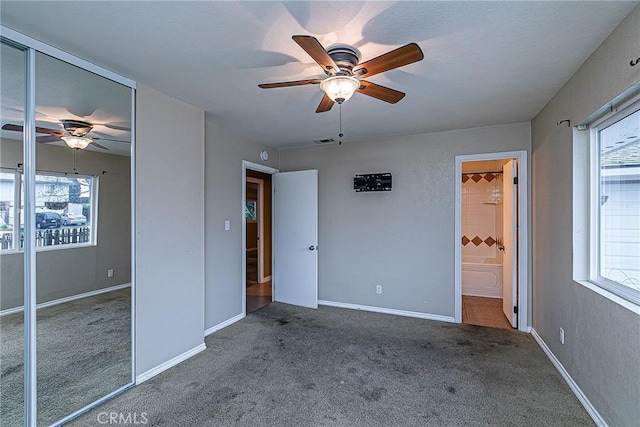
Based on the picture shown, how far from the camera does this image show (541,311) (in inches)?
128

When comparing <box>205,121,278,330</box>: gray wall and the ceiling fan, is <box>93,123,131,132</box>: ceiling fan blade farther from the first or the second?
the ceiling fan

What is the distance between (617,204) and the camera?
205cm

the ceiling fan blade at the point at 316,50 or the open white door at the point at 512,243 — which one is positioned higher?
the ceiling fan blade at the point at 316,50

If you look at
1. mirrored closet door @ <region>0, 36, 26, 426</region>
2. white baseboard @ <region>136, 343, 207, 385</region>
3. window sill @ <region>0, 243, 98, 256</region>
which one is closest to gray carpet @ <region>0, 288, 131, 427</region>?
mirrored closet door @ <region>0, 36, 26, 426</region>

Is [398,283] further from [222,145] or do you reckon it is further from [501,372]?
[222,145]

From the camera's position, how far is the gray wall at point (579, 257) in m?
1.72

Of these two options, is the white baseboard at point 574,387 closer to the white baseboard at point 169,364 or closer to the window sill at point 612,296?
the window sill at point 612,296

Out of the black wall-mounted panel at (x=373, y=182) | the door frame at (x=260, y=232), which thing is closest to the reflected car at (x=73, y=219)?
the black wall-mounted panel at (x=373, y=182)

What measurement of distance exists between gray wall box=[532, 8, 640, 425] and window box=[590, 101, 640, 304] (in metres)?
0.10

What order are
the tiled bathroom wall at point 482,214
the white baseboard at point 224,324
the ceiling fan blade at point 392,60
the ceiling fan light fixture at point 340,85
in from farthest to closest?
the tiled bathroom wall at point 482,214 → the white baseboard at point 224,324 → the ceiling fan light fixture at point 340,85 → the ceiling fan blade at point 392,60

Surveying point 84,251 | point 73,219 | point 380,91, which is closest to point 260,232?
point 84,251

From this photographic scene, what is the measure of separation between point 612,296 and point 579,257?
1.68ft

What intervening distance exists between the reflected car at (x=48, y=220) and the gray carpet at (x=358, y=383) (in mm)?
1344

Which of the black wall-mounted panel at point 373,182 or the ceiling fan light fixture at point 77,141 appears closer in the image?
the ceiling fan light fixture at point 77,141
